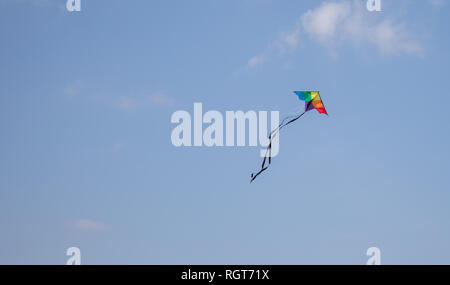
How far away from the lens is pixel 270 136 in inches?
1121
